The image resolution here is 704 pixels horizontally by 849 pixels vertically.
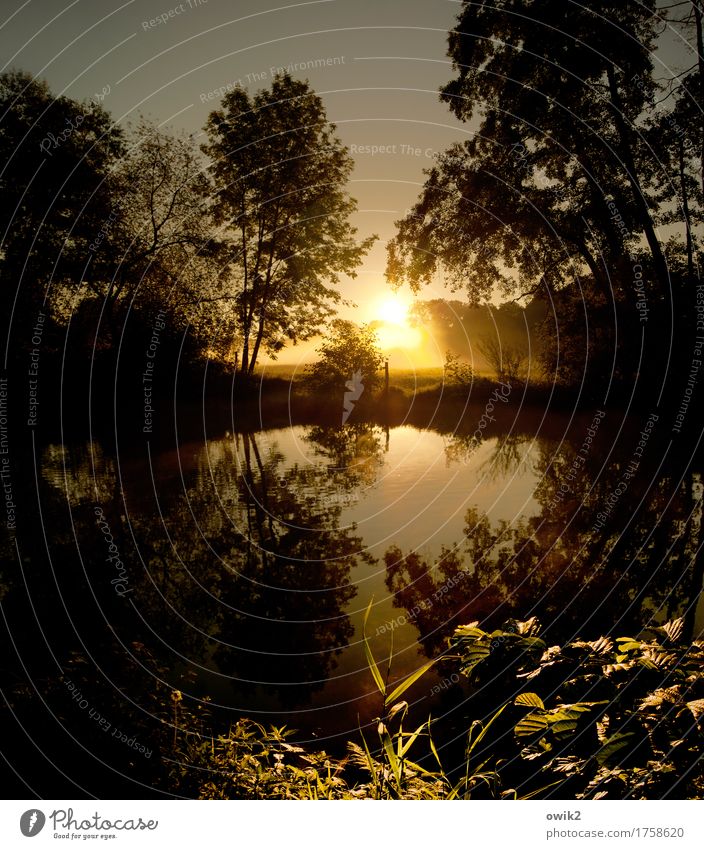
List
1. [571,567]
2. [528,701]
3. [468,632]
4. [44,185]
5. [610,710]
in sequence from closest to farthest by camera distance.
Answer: [610,710] < [528,701] < [468,632] < [571,567] < [44,185]

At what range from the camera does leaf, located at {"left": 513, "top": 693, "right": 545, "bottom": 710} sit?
7.51ft

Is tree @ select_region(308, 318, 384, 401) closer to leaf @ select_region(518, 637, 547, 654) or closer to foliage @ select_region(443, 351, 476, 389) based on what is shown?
foliage @ select_region(443, 351, 476, 389)

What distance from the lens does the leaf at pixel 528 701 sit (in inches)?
90.1

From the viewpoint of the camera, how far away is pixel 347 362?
26078 millimetres

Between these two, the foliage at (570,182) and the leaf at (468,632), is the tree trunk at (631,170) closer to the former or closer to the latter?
the foliage at (570,182)

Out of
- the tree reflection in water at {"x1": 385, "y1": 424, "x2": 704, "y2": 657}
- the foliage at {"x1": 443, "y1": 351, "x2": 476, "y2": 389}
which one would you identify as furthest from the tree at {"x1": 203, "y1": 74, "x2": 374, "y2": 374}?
the tree reflection in water at {"x1": 385, "y1": 424, "x2": 704, "y2": 657}

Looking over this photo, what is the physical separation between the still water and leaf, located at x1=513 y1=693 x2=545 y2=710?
2793 mm

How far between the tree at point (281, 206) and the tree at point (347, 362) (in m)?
1.38

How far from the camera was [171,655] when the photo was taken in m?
5.48

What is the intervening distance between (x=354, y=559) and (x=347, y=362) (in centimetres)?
1905

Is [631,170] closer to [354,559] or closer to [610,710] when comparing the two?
[354,559]

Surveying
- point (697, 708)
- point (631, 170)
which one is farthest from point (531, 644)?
point (631, 170)
